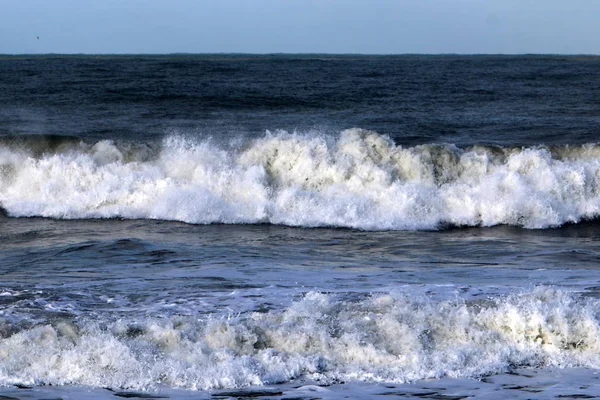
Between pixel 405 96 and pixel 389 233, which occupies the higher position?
pixel 405 96

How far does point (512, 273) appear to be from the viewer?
1054cm

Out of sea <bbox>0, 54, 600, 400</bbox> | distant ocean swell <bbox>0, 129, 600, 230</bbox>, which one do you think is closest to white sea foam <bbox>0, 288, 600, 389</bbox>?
sea <bbox>0, 54, 600, 400</bbox>

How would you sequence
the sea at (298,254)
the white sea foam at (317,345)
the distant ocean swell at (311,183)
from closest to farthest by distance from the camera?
the white sea foam at (317,345) < the sea at (298,254) < the distant ocean swell at (311,183)

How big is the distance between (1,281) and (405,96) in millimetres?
22014

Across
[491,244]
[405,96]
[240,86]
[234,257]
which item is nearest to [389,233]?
[491,244]

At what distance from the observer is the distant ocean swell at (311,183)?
14.9 meters

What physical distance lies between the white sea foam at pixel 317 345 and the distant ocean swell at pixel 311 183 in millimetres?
6108

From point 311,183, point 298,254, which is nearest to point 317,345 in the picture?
point 298,254

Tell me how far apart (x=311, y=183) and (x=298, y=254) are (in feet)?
14.3

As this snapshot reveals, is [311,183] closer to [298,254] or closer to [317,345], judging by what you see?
[298,254]

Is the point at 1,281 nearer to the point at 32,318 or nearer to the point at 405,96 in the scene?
the point at 32,318

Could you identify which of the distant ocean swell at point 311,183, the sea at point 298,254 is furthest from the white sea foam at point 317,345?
the distant ocean swell at point 311,183

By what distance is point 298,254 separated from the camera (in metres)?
12.0

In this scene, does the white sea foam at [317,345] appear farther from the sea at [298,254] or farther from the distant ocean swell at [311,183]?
the distant ocean swell at [311,183]
